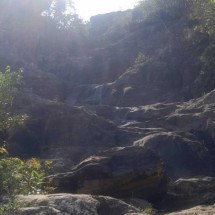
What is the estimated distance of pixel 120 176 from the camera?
1830cm

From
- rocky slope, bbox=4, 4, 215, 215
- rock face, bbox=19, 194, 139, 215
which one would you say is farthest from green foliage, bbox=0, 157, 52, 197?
rocky slope, bbox=4, 4, 215, 215

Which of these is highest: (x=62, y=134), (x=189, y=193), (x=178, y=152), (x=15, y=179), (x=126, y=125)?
(x=15, y=179)

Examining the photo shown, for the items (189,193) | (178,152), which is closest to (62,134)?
(178,152)

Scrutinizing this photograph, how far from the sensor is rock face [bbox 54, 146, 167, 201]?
18.0 m

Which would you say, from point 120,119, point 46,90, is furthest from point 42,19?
point 120,119

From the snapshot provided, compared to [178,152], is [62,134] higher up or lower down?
higher up

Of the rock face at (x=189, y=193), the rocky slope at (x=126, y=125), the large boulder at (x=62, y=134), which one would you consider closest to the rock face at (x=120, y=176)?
the rocky slope at (x=126, y=125)

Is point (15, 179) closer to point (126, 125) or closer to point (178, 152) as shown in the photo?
point (178, 152)

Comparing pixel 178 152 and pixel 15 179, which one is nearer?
pixel 15 179

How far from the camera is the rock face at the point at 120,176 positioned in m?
18.0

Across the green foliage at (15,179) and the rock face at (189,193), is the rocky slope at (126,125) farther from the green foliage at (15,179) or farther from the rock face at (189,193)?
the green foliage at (15,179)

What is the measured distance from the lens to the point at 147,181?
742 inches

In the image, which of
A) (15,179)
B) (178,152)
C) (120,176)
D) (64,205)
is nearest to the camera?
(64,205)

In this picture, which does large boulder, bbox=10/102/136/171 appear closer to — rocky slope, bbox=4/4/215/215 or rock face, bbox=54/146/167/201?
rocky slope, bbox=4/4/215/215
